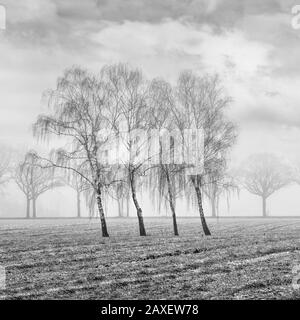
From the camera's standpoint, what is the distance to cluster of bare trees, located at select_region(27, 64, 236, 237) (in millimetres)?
34031

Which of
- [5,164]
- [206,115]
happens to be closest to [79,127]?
[206,115]

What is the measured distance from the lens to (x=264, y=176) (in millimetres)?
91875

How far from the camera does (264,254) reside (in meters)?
23.6

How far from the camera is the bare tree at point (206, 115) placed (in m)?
36.0

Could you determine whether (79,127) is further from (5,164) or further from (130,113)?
(5,164)

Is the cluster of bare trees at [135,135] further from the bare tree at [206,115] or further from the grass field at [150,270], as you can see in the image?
the grass field at [150,270]

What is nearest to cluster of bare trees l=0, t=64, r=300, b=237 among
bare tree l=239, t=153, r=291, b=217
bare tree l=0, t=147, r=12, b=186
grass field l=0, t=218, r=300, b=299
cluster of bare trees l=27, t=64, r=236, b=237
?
cluster of bare trees l=27, t=64, r=236, b=237

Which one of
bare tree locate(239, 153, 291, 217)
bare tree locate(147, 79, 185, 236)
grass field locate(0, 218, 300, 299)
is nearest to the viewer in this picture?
grass field locate(0, 218, 300, 299)

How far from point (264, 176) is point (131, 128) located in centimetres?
6126

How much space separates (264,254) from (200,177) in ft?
42.1

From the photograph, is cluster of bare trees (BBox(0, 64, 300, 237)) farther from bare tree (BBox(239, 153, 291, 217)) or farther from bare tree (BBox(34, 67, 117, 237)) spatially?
bare tree (BBox(239, 153, 291, 217))

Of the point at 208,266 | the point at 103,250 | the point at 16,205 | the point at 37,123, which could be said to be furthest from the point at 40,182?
the point at 208,266

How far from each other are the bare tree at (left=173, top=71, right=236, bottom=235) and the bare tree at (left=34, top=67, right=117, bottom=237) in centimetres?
624

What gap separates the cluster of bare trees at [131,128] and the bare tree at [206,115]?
0.24 feet
